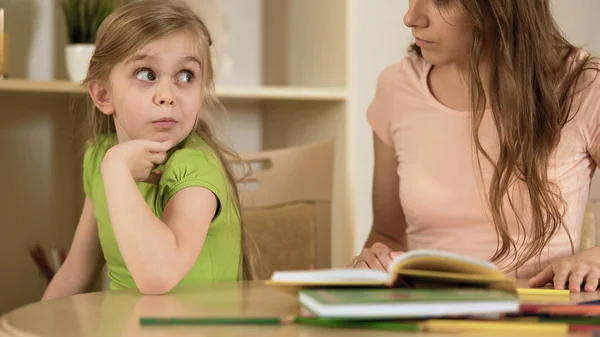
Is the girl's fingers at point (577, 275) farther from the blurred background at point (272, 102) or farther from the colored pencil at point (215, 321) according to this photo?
the blurred background at point (272, 102)

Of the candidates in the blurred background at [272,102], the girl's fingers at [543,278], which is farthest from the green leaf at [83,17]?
the girl's fingers at [543,278]

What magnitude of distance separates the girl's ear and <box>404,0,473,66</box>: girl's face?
0.47m

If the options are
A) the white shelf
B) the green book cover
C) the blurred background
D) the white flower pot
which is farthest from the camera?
the blurred background

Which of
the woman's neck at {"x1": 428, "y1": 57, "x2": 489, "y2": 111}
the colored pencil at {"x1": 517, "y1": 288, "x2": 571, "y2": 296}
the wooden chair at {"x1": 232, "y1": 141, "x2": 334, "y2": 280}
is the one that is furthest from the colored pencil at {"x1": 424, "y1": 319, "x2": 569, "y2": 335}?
the wooden chair at {"x1": 232, "y1": 141, "x2": 334, "y2": 280}

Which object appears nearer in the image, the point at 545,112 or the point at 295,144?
the point at 545,112

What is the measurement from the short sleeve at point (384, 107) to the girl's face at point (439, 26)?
0.26 meters

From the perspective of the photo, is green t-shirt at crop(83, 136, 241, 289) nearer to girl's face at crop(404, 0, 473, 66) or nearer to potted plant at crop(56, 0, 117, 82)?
girl's face at crop(404, 0, 473, 66)

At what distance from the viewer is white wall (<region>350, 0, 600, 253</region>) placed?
2268 mm

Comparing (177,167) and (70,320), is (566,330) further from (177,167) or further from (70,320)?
(177,167)

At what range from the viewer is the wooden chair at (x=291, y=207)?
189cm

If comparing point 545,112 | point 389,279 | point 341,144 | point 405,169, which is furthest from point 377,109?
point 389,279

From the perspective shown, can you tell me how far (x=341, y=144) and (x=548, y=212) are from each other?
2.99 ft

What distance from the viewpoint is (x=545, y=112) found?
1.41 metres

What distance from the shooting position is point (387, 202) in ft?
5.63
